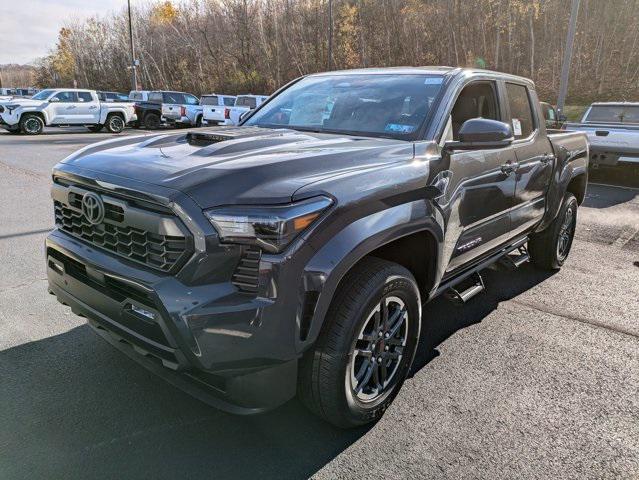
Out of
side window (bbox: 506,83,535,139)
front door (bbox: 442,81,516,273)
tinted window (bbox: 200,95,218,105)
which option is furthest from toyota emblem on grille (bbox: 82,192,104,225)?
tinted window (bbox: 200,95,218,105)

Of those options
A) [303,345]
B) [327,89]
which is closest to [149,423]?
[303,345]

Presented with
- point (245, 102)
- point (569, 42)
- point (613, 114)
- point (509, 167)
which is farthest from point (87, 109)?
point (509, 167)

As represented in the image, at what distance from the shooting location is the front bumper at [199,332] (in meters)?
2.06

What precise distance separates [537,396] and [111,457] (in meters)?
2.40

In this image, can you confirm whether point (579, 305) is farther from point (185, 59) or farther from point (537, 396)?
point (185, 59)

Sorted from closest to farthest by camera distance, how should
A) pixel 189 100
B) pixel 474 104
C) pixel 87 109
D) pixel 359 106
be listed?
pixel 359 106, pixel 474 104, pixel 87 109, pixel 189 100

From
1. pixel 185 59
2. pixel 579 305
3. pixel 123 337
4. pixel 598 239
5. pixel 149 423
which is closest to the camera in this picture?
pixel 123 337

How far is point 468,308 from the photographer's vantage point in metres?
4.39

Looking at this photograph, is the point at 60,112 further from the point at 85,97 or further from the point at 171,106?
the point at 171,106

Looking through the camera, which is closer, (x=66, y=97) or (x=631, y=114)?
(x=631, y=114)

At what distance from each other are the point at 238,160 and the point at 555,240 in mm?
3906

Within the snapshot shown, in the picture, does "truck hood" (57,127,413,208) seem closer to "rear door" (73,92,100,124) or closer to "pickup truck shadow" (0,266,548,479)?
"pickup truck shadow" (0,266,548,479)

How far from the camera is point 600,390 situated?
3148 millimetres

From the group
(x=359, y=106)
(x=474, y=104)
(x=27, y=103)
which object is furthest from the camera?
(x=27, y=103)
